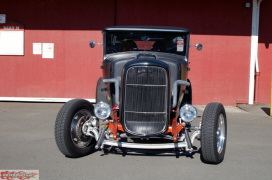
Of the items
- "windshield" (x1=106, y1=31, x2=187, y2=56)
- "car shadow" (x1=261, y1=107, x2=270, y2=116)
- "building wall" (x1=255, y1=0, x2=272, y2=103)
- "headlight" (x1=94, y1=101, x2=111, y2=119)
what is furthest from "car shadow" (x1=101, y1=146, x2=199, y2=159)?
"building wall" (x1=255, y1=0, x2=272, y2=103)

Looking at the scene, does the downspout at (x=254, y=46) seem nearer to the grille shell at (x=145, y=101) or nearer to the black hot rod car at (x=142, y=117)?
the black hot rod car at (x=142, y=117)

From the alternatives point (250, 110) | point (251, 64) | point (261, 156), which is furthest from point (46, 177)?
point (251, 64)

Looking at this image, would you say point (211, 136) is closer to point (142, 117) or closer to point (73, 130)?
point (142, 117)

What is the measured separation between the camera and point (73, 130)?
5.27 meters

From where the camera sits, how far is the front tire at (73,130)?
5.07 m

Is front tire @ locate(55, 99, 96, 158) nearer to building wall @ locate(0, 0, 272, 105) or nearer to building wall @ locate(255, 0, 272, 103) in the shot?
building wall @ locate(0, 0, 272, 105)

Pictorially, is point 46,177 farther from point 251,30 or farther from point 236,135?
point 251,30

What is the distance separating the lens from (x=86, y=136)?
550 cm

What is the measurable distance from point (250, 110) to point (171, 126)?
586 centimetres

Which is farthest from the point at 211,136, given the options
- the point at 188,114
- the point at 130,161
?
the point at 130,161

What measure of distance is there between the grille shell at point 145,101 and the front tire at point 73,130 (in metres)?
0.77

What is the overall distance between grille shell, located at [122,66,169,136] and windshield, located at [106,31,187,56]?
1.39m

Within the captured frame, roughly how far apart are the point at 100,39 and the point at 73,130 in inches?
240

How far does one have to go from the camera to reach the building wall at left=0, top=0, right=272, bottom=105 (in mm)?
10953
